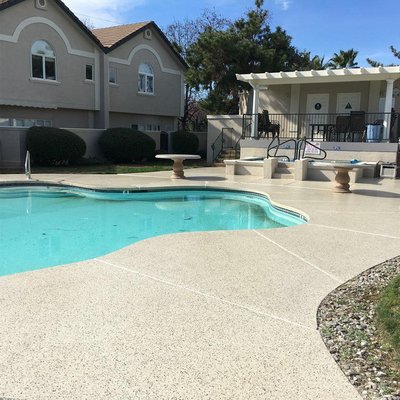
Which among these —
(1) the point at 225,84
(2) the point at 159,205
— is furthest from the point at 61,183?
(1) the point at 225,84

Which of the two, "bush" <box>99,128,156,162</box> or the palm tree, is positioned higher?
the palm tree

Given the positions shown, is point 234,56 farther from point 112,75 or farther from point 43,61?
point 43,61

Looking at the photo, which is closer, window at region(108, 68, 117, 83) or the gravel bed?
the gravel bed

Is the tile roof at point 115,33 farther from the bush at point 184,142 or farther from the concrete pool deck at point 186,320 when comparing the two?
the concrete pool deck at point 186,320

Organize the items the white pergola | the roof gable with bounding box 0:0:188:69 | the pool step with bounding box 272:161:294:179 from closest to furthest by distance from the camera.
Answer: the pool step with bounding box 272:161:294:179
the white pergola
the roof gable with bounding box 0:0:188:69

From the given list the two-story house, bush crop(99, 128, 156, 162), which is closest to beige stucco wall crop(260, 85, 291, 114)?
bush crop(99, 128, 156, 162)

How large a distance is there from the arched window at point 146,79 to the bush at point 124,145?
667cm

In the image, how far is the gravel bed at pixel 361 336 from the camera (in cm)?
279

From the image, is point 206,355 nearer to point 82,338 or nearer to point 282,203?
point 82,338

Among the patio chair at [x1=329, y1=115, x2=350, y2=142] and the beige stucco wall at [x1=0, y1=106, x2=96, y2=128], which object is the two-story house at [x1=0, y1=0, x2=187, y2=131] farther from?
the patio chair at [x1=329, y1=115, x2=350, y2=142]

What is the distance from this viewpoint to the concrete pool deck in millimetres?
2785

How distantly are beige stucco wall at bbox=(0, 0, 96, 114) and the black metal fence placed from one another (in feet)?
31.0

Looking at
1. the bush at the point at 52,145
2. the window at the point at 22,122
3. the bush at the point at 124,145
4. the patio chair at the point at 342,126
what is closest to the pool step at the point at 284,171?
the patio chair at the point at 342,126

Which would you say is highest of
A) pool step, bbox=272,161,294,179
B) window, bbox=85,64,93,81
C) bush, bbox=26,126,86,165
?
window, bbox=85,64,93,81
